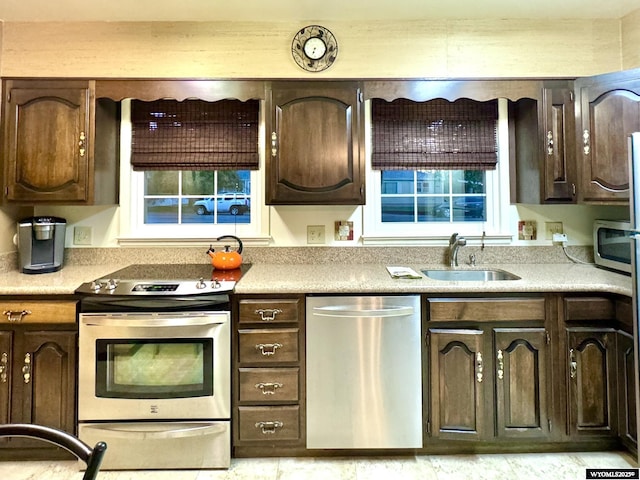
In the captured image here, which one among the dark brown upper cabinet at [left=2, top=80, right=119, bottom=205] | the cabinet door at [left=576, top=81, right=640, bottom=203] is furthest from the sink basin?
the dark brown upper cabinet at [left=2, top=80, right=119, bottom=205]

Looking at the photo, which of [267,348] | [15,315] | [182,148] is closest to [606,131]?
[267,348]

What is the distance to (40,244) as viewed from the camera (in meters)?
2.33

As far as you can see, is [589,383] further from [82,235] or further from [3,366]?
[82,235]

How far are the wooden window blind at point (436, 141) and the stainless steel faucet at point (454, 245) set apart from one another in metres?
0.48

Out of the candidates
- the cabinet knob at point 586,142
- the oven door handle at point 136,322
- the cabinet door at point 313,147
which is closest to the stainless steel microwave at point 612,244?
the cabinet knob at point 586,142

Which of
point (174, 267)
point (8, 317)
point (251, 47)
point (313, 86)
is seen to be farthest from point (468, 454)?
point (251, 47)

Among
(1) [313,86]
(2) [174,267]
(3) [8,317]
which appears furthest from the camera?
(2) [174,267]

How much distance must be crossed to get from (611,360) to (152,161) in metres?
2.85

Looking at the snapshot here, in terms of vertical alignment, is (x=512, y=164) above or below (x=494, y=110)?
below

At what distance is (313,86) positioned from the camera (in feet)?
7.62

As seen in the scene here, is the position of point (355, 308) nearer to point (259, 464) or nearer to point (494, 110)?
point (259, 464)

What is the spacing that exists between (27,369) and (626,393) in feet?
9.61

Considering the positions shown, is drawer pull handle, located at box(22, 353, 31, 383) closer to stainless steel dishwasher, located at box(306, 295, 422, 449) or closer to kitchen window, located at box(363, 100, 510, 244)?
stainless steel dishwasher, located at box(306, 295, 422, 449)

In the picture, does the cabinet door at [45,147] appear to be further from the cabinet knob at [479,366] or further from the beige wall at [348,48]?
the cabinet knob at [479,366]
